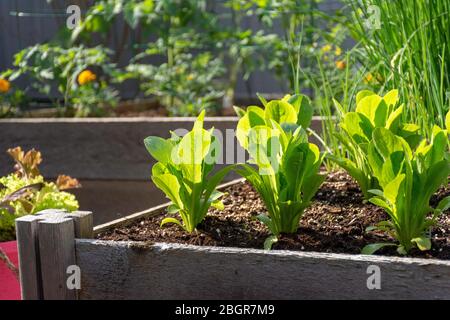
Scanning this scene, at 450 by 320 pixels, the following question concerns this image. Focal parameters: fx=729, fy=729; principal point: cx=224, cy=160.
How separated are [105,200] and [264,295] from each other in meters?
2.19

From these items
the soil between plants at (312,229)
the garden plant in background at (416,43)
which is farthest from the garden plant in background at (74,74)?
the soil between plants at (312,229)

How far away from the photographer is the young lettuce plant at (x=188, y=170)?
59.0 inches

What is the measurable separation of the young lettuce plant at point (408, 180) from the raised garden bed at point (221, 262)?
0.05 meters

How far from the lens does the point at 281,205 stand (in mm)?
1511

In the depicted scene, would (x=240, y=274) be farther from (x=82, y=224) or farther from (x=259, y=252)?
(x=82, y=224)

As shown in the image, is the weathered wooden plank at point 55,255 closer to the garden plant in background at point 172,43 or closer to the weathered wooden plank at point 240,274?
the weathered wooden plank at point 240,274

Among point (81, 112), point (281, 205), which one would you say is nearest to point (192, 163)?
point (281, 205)

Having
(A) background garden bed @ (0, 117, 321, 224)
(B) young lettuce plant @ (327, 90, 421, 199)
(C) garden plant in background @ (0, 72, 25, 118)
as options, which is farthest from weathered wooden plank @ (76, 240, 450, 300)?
(C) garden plant in background @ (0, 72, 25, 118)

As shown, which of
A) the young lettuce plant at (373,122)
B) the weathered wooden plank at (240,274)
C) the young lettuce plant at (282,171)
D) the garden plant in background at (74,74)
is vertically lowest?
the weathered wooden plank at (240,274)

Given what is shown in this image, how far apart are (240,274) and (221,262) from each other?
0.14ft

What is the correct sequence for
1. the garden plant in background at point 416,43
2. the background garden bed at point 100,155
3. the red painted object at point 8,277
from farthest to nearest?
1. the background garden bed at point 100,155
2. the garden plant in background at point 416,43
3. the red painted object at point 8,277

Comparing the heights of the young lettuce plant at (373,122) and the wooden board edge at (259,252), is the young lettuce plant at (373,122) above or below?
above

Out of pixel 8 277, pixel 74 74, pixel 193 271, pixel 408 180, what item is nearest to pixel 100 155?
pixel 74 74
